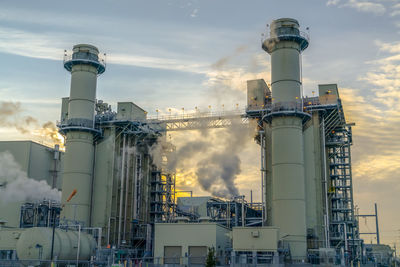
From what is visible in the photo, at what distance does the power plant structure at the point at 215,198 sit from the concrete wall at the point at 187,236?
124 mm

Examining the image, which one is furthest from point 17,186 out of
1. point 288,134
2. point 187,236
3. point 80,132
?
point 288,134

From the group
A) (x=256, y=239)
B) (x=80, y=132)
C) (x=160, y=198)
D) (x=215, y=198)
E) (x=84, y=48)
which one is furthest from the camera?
(x=160, y=198)

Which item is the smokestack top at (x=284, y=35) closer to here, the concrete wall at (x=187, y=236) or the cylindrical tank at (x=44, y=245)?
the concrete wall at (x=187, y=236)

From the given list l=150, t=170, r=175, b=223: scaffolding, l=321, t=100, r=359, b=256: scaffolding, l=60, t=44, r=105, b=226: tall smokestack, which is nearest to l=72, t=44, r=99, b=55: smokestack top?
l=60, t=44, r=105, b=226: tall smokestack

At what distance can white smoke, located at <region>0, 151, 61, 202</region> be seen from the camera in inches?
2709

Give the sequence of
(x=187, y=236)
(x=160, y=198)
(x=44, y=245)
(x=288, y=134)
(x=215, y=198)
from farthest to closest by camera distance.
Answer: (x=160, y=198) → (x=215, y=198) → (x=288, y=134) → (x=187, y=236) → (x=44, y=245)

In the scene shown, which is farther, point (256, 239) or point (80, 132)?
point (80, 132)

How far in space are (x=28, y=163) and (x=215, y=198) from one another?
30126mm

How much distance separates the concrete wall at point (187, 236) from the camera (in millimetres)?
56688

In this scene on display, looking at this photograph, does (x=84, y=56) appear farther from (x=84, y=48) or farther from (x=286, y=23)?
(x=286, y=23)

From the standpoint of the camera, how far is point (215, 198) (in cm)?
7338

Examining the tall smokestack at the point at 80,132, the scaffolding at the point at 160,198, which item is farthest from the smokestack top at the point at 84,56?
the scaffolding at the point at 160,198

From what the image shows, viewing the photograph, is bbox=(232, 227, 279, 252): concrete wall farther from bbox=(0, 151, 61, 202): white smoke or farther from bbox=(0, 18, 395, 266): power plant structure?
bbox=(0, 151, 61, 202): white smoke

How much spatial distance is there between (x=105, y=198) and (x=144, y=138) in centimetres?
1355
